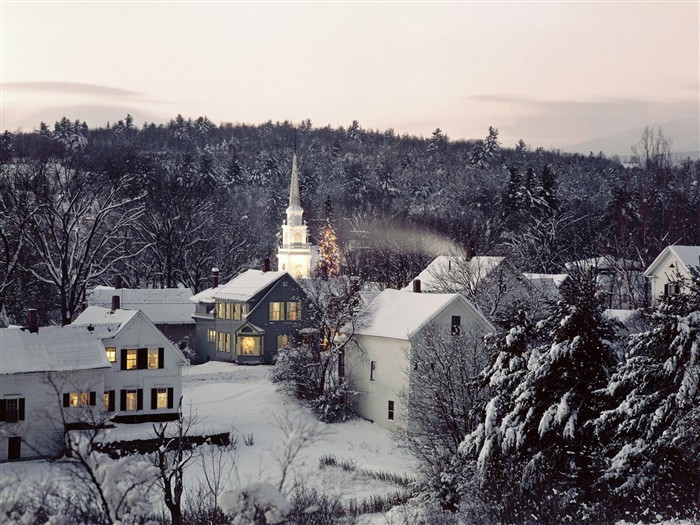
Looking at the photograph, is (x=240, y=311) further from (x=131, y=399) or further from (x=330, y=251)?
(x=330, y=251)

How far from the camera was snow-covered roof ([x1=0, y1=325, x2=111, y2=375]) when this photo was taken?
124 feet

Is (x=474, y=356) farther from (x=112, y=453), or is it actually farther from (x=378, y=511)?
(x=112, y=453)

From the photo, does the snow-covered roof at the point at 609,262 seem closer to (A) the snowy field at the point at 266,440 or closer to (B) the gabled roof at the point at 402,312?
(B) the gabled roof at the point at 402,312

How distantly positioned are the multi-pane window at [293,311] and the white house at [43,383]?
64.8 ft

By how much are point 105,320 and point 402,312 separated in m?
14.5

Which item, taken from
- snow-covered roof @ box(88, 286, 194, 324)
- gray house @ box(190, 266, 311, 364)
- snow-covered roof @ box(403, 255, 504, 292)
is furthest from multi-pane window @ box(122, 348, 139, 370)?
snow-covered roof @ box(88, 286, 194, 324)

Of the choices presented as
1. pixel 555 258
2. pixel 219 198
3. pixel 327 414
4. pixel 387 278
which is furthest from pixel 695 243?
pixel 219 198

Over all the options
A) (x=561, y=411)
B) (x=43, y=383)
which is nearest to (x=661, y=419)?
(x=561, y=411)

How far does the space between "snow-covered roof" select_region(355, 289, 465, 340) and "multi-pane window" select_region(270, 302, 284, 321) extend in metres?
13.0

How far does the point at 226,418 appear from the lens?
4325 cm

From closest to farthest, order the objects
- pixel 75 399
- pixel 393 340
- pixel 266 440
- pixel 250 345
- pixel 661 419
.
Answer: pixel 661 419 < pixel 75 399 < pixel 266 440 < pixel 393 340 < pixel 250 345

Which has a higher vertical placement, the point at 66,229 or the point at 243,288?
the point at 66,229

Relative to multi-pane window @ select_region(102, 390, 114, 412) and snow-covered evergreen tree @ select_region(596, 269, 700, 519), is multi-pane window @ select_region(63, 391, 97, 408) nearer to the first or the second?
multi-pane window @ select_region(102, 390, 114, 412)

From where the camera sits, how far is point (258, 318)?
58.8m
